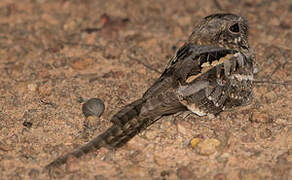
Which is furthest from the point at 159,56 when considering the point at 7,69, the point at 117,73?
the point at 7,69

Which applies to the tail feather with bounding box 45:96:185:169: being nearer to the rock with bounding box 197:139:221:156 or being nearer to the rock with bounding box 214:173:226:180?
the rock with bounding box 197:139:221:156

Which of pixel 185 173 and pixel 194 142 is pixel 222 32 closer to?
pixel 194 142

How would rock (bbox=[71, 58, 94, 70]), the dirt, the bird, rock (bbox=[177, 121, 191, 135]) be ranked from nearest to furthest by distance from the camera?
the dirt → the bird → rock (bbox=[177, 121, 191, 135]) → rock (bbox=[71, 58, 94, 70])

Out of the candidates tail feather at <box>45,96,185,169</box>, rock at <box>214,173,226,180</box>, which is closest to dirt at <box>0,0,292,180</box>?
rock at <box>214,173,226,180</box>

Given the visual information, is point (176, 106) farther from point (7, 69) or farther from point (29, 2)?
point (29, 2)

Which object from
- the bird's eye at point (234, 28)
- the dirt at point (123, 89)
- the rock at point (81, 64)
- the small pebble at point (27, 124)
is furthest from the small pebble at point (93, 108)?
the bird's eye at point (234, 28)
